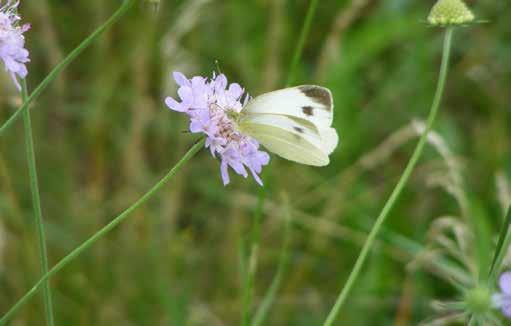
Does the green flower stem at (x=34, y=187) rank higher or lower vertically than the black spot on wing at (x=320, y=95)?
lower

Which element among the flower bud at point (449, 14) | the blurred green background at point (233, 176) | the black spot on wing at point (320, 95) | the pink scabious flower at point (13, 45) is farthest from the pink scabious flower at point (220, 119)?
the blurred green background at point (233, 176)

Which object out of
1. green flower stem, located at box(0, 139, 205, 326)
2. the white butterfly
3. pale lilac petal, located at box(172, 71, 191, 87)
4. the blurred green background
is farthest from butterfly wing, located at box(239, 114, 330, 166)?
the blurred green background

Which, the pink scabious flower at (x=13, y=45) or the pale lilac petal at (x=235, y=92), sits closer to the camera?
the pink scabious flower at (x=13, y=45)

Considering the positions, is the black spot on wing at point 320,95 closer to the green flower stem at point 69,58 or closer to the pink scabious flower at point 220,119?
the pink scabious flower at point 220,119

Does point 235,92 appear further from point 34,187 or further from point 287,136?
point 34,187

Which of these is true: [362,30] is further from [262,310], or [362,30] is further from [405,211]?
[262,310]

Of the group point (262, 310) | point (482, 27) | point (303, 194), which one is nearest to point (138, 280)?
point (303, 194)

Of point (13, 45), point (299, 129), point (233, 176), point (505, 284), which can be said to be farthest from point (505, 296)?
point (233, 176)

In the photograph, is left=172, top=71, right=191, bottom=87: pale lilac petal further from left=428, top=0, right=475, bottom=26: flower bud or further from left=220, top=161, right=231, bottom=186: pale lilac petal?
left=428, top=0, right=475, bottom=26: flower bud
